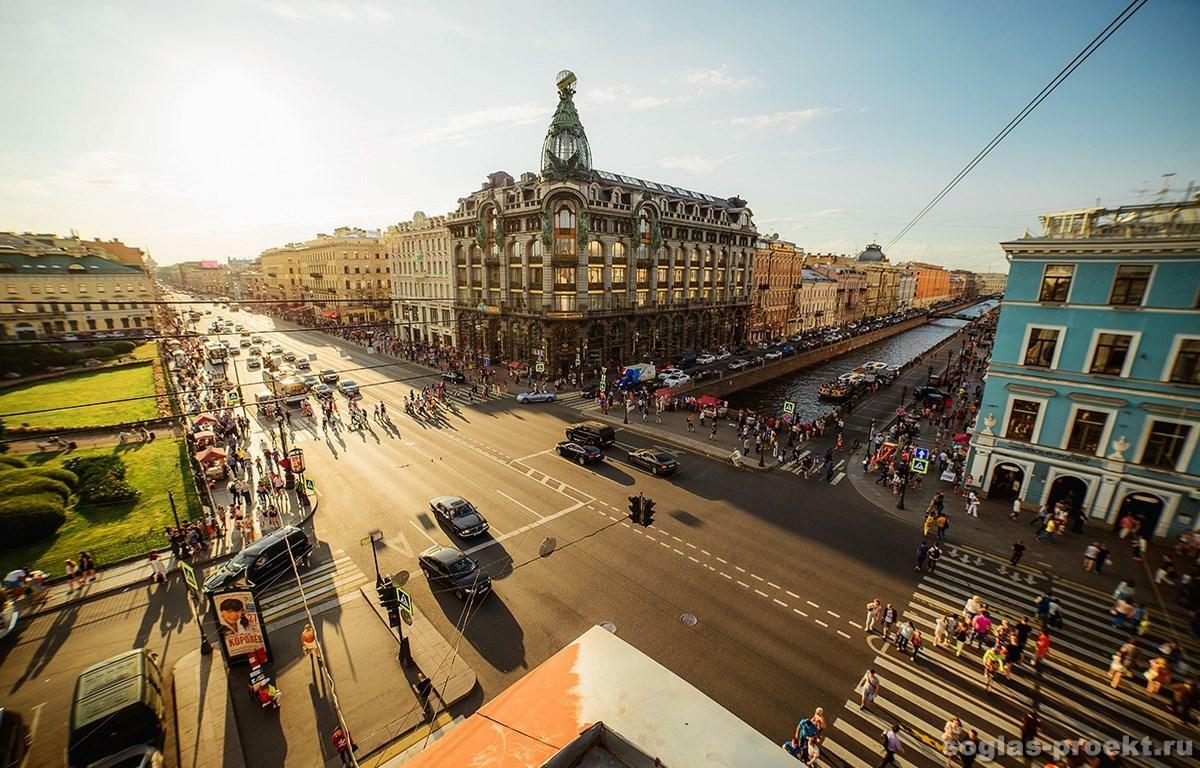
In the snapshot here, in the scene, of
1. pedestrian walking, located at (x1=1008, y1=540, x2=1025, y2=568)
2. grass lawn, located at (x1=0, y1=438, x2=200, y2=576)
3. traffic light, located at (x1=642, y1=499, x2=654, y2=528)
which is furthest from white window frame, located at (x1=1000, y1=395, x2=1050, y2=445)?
grass lawn, located at (x1=0, y1=438, x2=200, y2=576)

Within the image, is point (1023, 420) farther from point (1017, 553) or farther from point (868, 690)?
point (868, 690)

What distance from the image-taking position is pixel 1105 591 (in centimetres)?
1745

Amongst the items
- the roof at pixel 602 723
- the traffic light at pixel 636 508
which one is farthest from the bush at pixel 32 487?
the roof at pixel 602 723

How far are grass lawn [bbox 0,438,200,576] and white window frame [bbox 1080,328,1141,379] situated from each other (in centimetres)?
4399

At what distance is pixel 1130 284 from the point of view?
19984 millimetres

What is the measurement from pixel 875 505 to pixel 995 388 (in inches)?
346

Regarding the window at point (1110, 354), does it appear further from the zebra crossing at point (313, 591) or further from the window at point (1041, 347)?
the zebra crossing at point (313, 591)

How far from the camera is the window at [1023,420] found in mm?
22891

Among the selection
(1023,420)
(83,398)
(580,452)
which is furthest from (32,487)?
(1023,420)

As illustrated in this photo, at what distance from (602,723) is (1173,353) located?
2901 cm

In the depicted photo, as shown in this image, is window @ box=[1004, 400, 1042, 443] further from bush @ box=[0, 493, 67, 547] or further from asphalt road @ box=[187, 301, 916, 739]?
bush @ box=[0, 493, 67, 547]

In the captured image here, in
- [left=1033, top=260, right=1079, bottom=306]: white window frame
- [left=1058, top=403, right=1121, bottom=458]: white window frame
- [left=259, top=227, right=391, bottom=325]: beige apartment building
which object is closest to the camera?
[left=1058, top=403, right=1121, bottom=458]: white window frame

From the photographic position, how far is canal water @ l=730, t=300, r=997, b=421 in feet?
156

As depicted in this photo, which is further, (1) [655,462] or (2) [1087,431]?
(1) [655,462]
